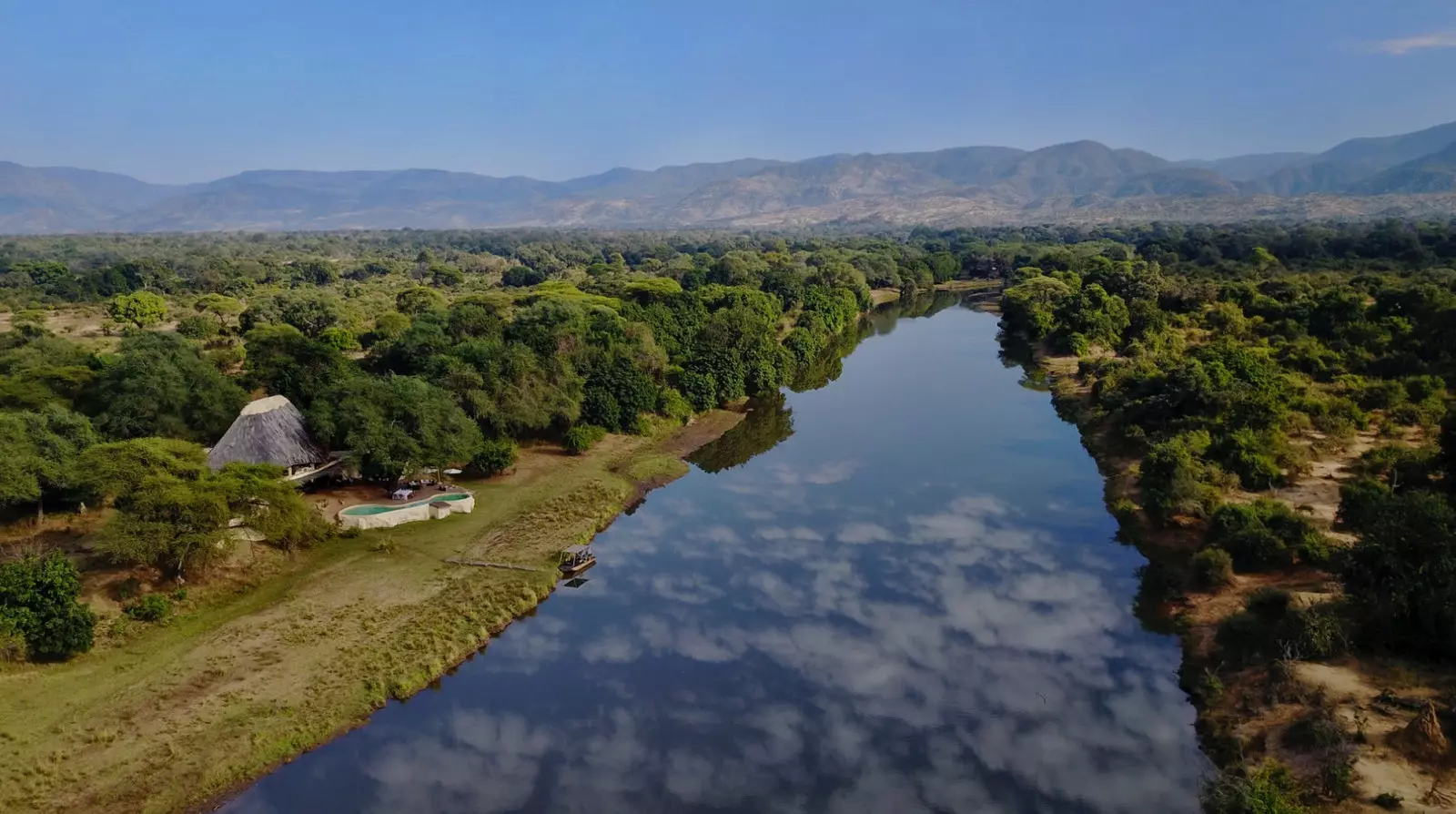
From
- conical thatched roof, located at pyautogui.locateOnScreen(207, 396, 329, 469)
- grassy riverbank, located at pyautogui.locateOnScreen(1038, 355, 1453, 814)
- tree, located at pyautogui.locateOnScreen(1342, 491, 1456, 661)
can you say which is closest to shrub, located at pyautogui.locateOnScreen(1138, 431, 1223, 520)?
grassy riverbank, located at pyautogui.locateOnScreen(1038, 355, 1453, 814)

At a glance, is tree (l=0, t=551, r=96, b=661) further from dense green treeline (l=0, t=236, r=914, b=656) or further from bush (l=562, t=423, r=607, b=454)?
bush (l=562, t=423, r=607, b=454)

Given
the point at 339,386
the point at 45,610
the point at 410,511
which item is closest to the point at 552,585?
the point at 410,511

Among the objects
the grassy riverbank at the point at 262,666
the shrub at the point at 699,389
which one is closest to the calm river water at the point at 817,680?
the grassy riverbank at the point at 262,666

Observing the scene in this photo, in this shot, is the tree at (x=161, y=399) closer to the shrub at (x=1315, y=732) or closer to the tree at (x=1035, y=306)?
the shrub at (x=1315, y=732)

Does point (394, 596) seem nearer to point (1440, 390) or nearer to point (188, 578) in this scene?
point (188, 578)

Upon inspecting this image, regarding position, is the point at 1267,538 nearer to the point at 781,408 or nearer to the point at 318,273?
the point at 781,408

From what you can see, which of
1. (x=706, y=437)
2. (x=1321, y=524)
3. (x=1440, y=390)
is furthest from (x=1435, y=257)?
(x=706, y=437)
